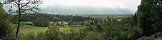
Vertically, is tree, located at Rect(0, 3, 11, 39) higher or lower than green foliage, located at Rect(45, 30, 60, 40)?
higher

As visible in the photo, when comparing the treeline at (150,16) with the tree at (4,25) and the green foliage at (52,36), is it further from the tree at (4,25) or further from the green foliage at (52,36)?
the tree at (4,25)

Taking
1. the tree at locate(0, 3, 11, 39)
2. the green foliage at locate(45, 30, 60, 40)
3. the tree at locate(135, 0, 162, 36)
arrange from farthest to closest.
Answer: the green foliage at locate(45, 30, 60, 40) → the tree at locate(135, 0, 162, 36) → the tree at locate(0, 3, 11, 39)

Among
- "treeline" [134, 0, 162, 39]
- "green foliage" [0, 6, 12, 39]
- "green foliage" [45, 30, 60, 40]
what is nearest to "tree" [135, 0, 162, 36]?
"treeline" [134, 0, 162, 39]

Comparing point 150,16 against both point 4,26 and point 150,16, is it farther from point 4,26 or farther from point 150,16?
point 4,26

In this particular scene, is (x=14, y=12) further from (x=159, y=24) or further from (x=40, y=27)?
(x=40, y=27)

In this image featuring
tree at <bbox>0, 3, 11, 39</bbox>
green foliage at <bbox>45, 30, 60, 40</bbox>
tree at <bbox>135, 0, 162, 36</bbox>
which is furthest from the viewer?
green foliage at <bbox>45, 30, 60, 40</bbox>

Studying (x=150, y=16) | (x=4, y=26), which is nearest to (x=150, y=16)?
(x=150, y=16)

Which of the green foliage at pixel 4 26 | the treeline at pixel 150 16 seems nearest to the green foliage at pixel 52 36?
the treeline at pixel 150 16

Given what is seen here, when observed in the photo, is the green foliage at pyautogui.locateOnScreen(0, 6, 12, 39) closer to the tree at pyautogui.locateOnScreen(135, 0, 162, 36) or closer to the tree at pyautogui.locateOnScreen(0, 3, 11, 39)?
the tree at pyautogui.locateOnScreen(0, 3, 11, 39)

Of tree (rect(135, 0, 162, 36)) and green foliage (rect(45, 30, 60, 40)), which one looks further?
green foliage (rect(45, 30, 60, 40))
